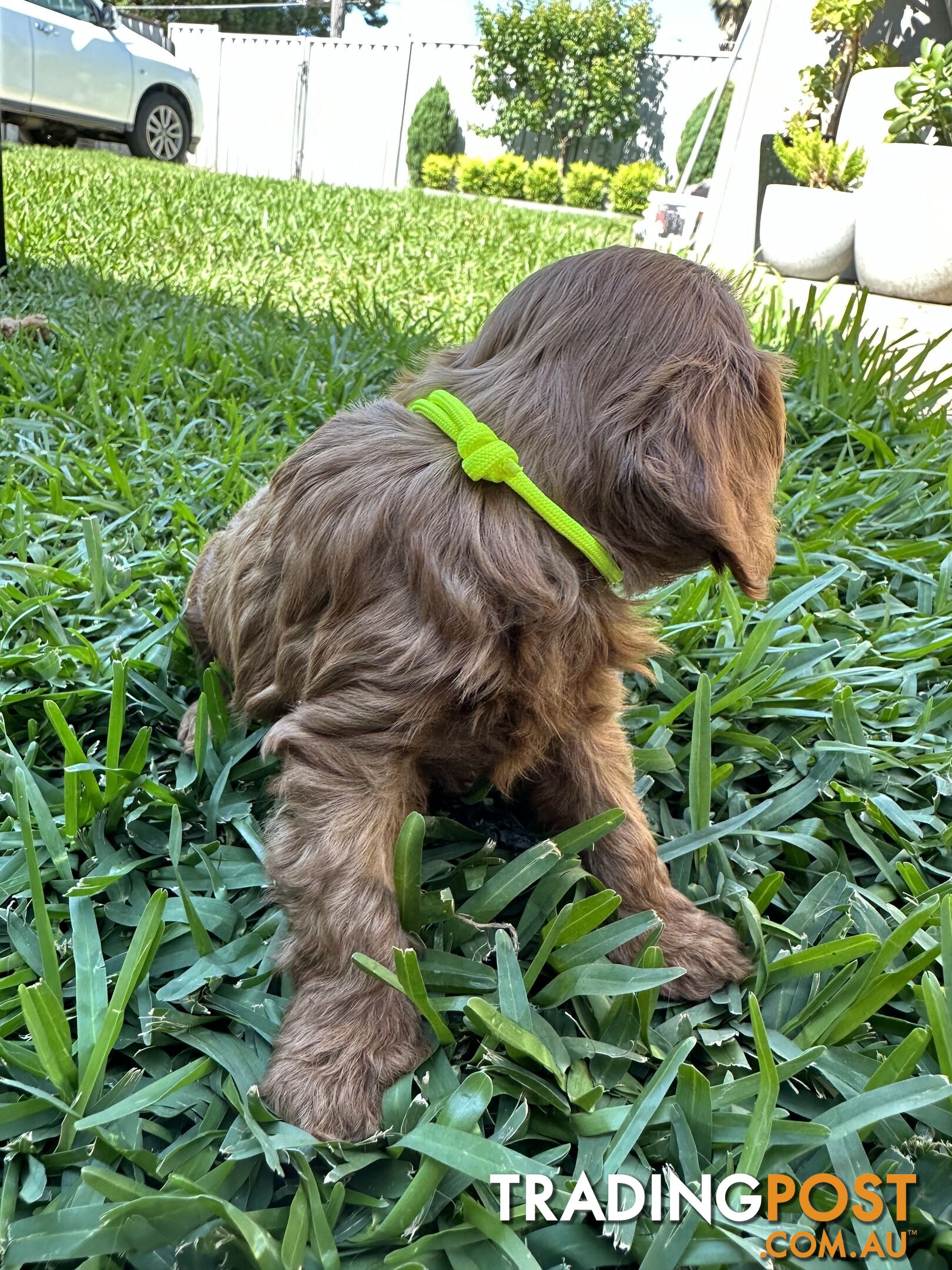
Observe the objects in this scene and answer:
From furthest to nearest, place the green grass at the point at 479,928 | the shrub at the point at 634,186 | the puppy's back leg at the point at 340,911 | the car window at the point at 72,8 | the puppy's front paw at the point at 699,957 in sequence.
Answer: the shrub at the point at 634,186, the car window at the point at 72,8, the puppy's front paw at the point at 699,957, the puppy's back leg at the point at 340,911, the green grass at the point at 479,928

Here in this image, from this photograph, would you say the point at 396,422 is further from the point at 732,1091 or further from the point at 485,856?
the point at 732,1091

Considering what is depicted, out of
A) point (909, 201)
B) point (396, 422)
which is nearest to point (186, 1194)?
point (396, 422)

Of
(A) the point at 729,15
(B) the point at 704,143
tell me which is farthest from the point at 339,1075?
(A) the point at 729,15

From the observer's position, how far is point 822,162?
23.6 ft

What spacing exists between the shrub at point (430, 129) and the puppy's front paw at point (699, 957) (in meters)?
20.8

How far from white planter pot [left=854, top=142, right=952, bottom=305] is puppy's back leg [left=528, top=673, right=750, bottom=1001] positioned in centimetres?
528

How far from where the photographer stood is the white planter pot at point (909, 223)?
557cm

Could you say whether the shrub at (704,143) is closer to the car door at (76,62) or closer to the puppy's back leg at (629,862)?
the car door at (76,62)

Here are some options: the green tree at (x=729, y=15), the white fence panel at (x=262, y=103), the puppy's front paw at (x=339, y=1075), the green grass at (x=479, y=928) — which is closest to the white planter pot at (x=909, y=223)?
the green grass at (x=479, y=928)

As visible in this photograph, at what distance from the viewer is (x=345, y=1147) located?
1.34m

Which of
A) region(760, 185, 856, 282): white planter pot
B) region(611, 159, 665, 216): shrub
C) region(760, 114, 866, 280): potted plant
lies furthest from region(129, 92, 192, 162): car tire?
region(760, 185, 856, 282): white planter pot

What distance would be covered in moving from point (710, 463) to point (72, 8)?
50.1 ft

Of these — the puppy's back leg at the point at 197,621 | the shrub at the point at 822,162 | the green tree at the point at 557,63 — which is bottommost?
the puppy's back leg at the point at 197,621

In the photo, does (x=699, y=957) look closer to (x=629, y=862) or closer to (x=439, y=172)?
(x=629, y=862)
